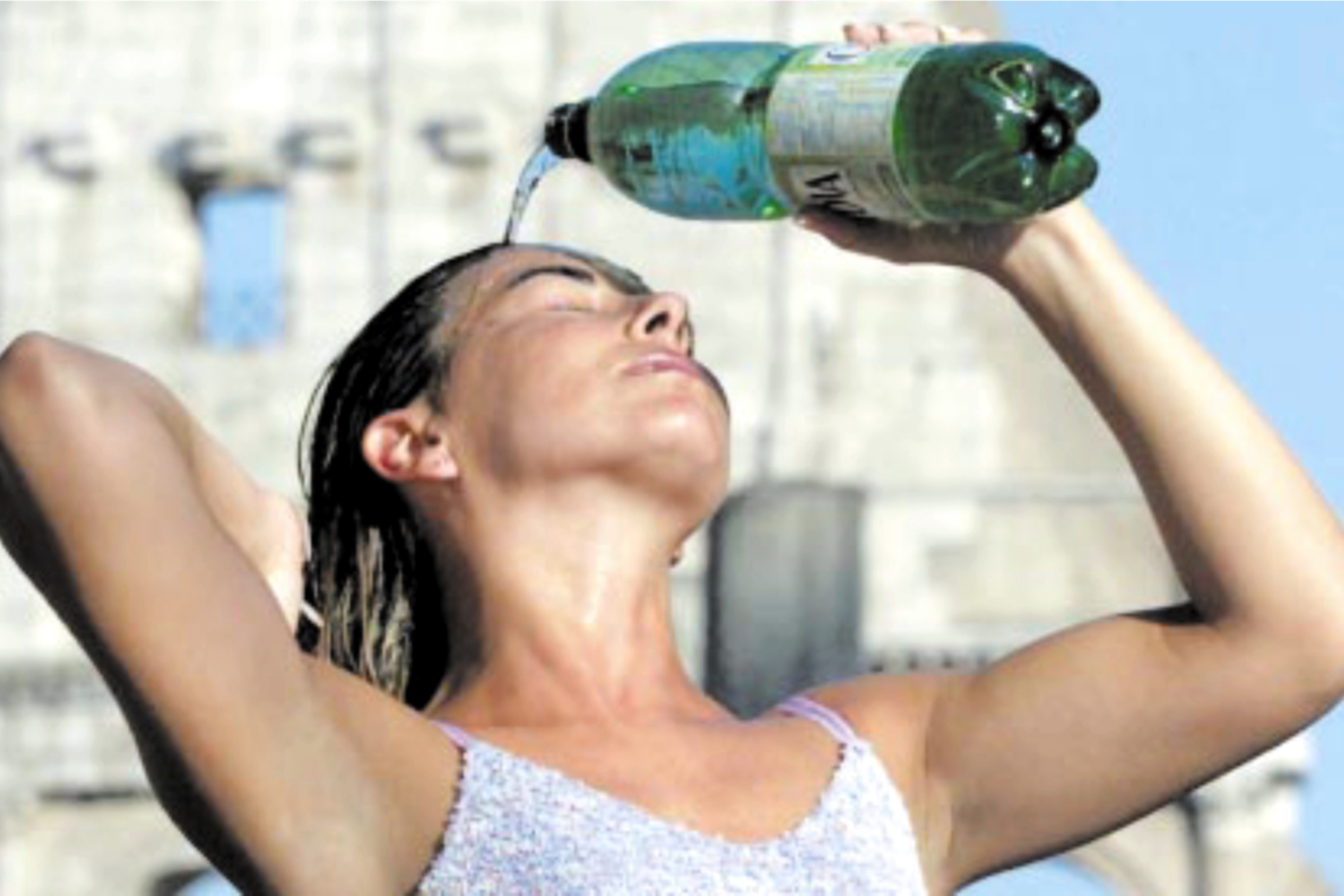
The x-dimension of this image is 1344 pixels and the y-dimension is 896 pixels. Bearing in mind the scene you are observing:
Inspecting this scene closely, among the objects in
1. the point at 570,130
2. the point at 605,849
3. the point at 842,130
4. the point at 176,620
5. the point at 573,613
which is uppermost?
the point at 842,130

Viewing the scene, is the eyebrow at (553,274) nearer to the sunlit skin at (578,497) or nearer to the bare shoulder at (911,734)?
the sunlit skin at (578,497)

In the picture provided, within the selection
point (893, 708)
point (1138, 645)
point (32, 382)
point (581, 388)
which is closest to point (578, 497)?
point (581, 388)

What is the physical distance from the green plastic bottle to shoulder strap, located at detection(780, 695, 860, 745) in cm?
41

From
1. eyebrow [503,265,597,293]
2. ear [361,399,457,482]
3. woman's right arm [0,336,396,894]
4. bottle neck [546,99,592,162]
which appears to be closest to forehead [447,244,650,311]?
eyebrow [503,265,597,293]

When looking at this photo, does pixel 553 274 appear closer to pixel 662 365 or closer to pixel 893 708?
pixel 662 365

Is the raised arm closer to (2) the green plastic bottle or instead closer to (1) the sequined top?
(2) the green plastic bottle

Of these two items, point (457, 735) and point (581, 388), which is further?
point (581, 388)

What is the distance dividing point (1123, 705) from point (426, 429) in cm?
62

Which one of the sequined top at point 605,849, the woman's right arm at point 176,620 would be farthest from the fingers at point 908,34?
the woman's right arm at point 176,620

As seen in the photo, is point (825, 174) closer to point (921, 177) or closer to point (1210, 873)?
point (921, 177)

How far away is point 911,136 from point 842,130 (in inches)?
3.1

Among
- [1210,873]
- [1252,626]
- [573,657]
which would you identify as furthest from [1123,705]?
[1210,873]

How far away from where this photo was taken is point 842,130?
4891mm

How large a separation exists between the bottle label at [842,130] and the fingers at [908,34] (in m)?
0.02
